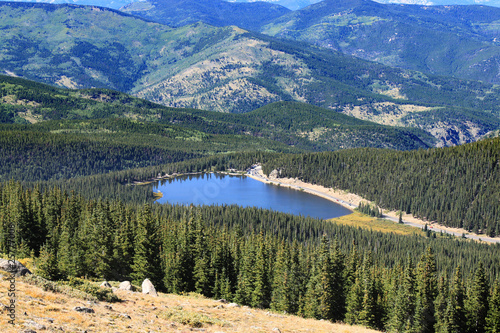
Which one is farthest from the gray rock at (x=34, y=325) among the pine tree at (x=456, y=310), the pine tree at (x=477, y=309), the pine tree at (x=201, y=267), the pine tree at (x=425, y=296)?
the pine tree at (x=477, y=309)

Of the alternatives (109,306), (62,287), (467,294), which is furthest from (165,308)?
(467,294)

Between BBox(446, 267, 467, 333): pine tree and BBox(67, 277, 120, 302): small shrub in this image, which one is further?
BBox(446, 267, 467, 333): pine tree

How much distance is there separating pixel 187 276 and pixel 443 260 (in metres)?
76.8

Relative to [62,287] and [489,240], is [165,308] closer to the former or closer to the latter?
[62,287]

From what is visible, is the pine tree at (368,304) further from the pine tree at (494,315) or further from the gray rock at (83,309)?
the gray rock at (83,309)

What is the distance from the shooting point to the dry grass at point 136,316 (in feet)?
134

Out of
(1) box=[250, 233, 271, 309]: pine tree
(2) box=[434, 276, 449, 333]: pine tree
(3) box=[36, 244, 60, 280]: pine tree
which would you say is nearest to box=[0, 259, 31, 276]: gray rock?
(3) box=[36, 244, 60, 280]: pine tree

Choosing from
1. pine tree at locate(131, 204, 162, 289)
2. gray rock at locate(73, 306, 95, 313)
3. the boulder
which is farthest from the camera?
pine tree at locate(131, 204, 162, 289)

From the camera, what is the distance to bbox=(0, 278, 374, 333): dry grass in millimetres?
40812

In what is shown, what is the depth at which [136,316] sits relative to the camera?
161 feet

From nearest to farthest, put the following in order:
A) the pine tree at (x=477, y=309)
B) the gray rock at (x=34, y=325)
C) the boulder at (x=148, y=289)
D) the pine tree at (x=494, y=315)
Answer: the gray rock at (x=34, y=325)
the boulder at (x=148, y=289)
the pine tree at (x=494, y=315)
the pine tree at (x=477, y=309)

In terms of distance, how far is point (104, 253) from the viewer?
82875 mm

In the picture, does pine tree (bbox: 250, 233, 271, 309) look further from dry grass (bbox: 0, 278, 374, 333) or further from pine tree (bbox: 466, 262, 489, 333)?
pine tree (bbox: 466, 262, 489, 333)

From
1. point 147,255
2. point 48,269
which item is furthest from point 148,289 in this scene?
point 147,255
